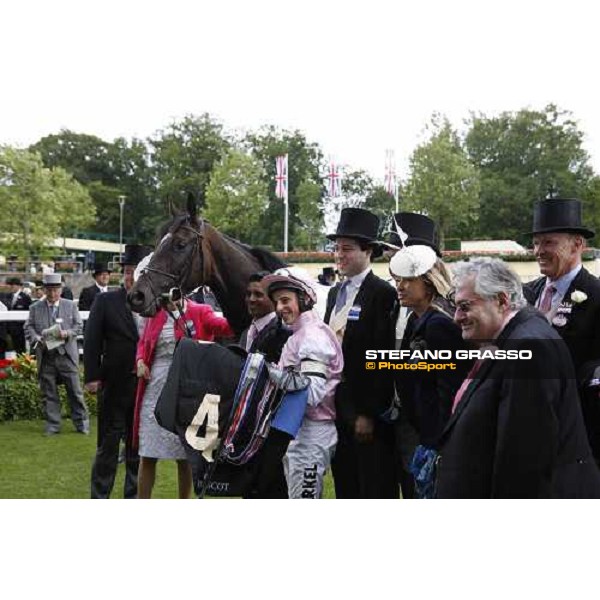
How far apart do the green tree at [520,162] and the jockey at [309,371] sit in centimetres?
95

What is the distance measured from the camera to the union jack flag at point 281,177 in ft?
14.8

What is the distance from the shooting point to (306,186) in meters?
4.48

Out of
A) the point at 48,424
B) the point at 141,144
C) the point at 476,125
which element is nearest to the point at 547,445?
the point at 476,125

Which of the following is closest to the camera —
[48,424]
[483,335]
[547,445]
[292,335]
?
[547,445]

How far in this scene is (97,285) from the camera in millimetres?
7953

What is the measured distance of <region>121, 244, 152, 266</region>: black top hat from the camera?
5204 millimetres

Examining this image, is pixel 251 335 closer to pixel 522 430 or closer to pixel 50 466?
pixel 522 430

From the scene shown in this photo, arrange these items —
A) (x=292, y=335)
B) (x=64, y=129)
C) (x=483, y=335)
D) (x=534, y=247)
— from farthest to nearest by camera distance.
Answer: (x=64, y=129)
(x=292, y=335)
(x=534, y=247)
(x=483, y=335)

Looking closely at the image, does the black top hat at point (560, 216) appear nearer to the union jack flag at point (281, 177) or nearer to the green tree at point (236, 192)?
the union jack flag at point (281, 177)

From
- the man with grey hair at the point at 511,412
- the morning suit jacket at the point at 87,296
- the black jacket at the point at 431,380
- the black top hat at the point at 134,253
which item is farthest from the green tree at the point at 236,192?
the morning suit jacket at the point at 87,296

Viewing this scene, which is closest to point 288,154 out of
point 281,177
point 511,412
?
point 281,177

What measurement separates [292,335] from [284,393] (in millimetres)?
341

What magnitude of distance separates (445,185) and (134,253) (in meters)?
2.17
